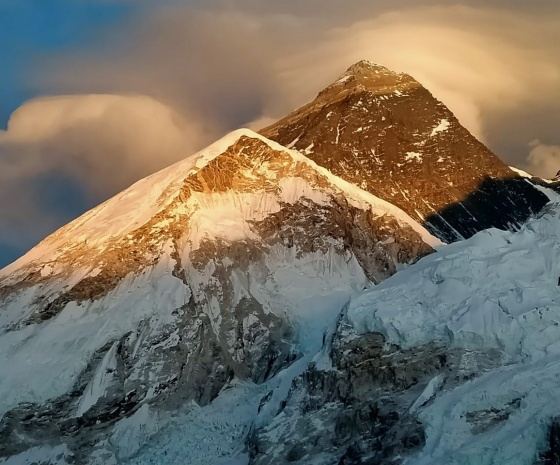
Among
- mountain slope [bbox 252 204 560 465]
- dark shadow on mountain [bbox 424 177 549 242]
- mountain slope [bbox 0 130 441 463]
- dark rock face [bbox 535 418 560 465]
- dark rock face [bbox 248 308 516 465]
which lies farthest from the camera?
dark shadow on mountain [bbox 424 177 549 242]

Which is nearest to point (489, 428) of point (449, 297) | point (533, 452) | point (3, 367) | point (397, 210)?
point (533, 452)

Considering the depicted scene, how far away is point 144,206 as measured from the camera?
151625 mm

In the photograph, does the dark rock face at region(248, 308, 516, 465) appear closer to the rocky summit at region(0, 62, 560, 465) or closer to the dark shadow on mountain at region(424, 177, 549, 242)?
the rocky summit at region(0, 62, 560, 465)

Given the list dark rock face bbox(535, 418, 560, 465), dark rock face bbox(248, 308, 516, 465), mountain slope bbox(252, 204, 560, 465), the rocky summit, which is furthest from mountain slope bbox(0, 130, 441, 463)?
dark rock face bbox(535, 418, 560, 465)

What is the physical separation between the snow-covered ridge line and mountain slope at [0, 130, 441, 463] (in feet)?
0.95

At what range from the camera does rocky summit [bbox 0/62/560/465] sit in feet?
322

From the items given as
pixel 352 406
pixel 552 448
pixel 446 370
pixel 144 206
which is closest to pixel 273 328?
pixel 144 206

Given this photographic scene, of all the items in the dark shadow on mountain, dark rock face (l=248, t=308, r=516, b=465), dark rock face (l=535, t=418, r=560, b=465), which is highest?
the dark shadow on mountain

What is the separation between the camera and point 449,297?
107 meters

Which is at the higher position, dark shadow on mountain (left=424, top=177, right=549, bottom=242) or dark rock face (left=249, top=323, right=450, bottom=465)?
dark shadow on mountain (left=424, top=177, right=549, bottom=242)

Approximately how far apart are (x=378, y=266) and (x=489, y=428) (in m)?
58.7

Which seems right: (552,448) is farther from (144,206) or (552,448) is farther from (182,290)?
(144,206)

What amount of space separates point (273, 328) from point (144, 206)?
25327 millimetres

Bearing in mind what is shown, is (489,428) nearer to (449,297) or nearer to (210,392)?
(449,297)
